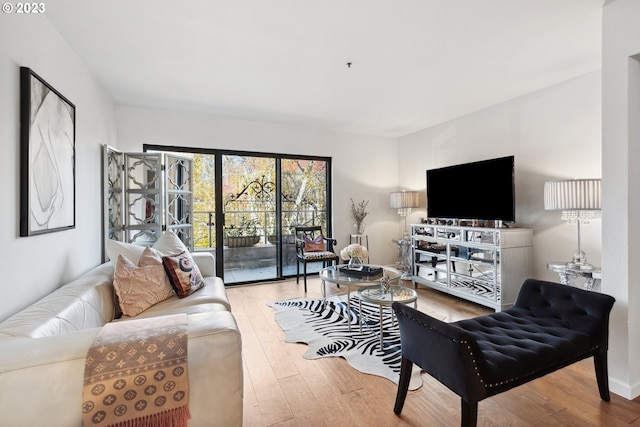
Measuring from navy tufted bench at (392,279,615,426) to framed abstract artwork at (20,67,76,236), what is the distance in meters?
2.25

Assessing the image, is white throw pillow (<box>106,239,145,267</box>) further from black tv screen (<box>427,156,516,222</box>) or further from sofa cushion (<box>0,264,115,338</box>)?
black tv screen (<box>427,156,516,222</box>)

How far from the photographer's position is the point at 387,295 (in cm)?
265

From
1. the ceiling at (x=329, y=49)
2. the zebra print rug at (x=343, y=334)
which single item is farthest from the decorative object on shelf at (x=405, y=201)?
the zebra print rug at (x=343, y=334)

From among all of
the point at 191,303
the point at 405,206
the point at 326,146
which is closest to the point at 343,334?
the point at 191,303

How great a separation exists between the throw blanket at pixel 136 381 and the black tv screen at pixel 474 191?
3550 mm

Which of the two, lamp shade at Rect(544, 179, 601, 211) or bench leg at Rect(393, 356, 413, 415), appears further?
lamp shade at Rect(544, 179, 601, 211)

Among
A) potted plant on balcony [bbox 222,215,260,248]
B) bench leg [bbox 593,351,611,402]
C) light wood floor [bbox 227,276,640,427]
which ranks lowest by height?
light wood floor [bbox 227,276,640,427]

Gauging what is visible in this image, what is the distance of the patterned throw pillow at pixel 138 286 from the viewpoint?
2164 mm

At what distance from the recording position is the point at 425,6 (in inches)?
79.8

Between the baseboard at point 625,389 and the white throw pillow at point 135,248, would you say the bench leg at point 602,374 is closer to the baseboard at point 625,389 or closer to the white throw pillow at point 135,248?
the baseboard at point 625,389

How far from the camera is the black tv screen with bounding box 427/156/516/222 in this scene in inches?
137

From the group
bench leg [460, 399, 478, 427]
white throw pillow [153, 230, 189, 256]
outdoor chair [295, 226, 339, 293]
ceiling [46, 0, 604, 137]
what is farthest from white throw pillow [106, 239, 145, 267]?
bench leg [460, 399, 478, 427]

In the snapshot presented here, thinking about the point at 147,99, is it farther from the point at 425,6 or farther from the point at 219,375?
the point at 219,375

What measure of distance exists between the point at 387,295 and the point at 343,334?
587mm
